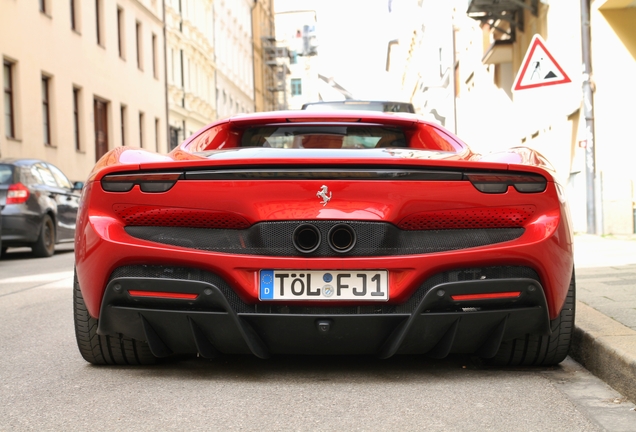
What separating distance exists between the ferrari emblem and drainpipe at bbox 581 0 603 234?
10.5 metres

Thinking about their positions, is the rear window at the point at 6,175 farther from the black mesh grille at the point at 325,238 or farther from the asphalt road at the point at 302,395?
the black mesh grille at the point at 325,238

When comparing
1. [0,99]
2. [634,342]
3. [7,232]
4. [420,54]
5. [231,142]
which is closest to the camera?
[634,342]

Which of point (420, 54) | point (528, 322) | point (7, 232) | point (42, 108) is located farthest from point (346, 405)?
point (420, 54)

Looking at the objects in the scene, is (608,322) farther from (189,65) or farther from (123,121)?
(189,65)

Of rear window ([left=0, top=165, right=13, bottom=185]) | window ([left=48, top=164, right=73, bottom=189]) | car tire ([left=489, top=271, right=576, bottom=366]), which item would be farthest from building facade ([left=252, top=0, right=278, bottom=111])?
car tire ([left=489, top=271, right=576, bottom=366])

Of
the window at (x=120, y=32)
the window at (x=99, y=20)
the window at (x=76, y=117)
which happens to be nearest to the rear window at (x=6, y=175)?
the window at (x=76, y=117)

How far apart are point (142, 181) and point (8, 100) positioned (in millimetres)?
18776

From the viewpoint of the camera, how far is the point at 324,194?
3.74 m

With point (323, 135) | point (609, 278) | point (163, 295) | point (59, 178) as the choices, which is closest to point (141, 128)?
point (59, 178)

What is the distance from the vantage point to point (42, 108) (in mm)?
23281

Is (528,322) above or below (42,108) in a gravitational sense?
below

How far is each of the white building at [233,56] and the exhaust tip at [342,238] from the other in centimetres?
4680

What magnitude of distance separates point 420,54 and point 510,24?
40.6m

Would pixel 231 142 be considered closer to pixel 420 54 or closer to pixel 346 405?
pixel 346 405
